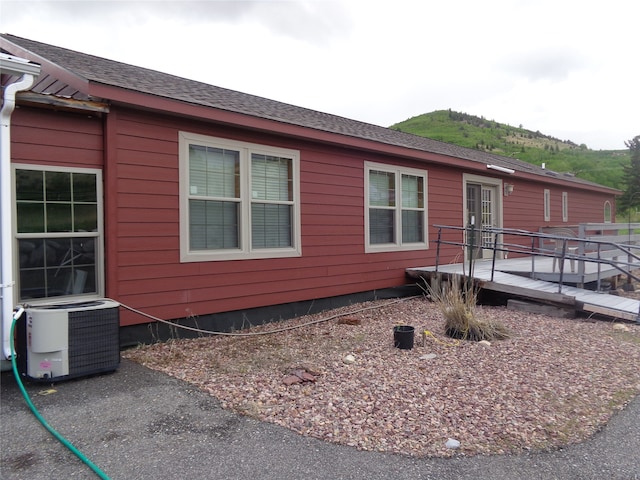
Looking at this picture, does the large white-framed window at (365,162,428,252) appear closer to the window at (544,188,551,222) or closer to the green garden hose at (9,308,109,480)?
the green garden hose at (9,308,109,480)

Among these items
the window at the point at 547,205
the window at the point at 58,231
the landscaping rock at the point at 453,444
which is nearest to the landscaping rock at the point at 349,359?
the landscaping rock at the point at 453,444

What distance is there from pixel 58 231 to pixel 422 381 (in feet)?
11.9

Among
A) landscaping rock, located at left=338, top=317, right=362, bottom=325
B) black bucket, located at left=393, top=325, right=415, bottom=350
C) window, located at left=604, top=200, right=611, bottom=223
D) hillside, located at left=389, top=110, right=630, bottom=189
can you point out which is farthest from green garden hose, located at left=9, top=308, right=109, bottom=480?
hillside, located at left=389, top=110, right=630, bottom=189

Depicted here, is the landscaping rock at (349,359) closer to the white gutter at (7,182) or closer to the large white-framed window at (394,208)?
the white gutter at (7,182)

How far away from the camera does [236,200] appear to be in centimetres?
548

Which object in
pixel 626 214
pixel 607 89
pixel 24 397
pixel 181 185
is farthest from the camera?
pixel 607 89

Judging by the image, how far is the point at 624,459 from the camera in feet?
8.01

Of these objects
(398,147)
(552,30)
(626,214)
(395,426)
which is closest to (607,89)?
(626,214)

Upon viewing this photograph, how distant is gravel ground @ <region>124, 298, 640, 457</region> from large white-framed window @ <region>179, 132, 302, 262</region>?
106cm

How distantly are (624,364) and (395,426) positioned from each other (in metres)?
2.79

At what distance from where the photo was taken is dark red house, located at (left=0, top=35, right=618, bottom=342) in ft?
13.9

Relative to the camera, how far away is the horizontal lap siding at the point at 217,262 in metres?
4.63

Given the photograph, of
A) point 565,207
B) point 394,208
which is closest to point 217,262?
point 394,208

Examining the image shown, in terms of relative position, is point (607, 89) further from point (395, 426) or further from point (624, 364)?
point (395, 426)
